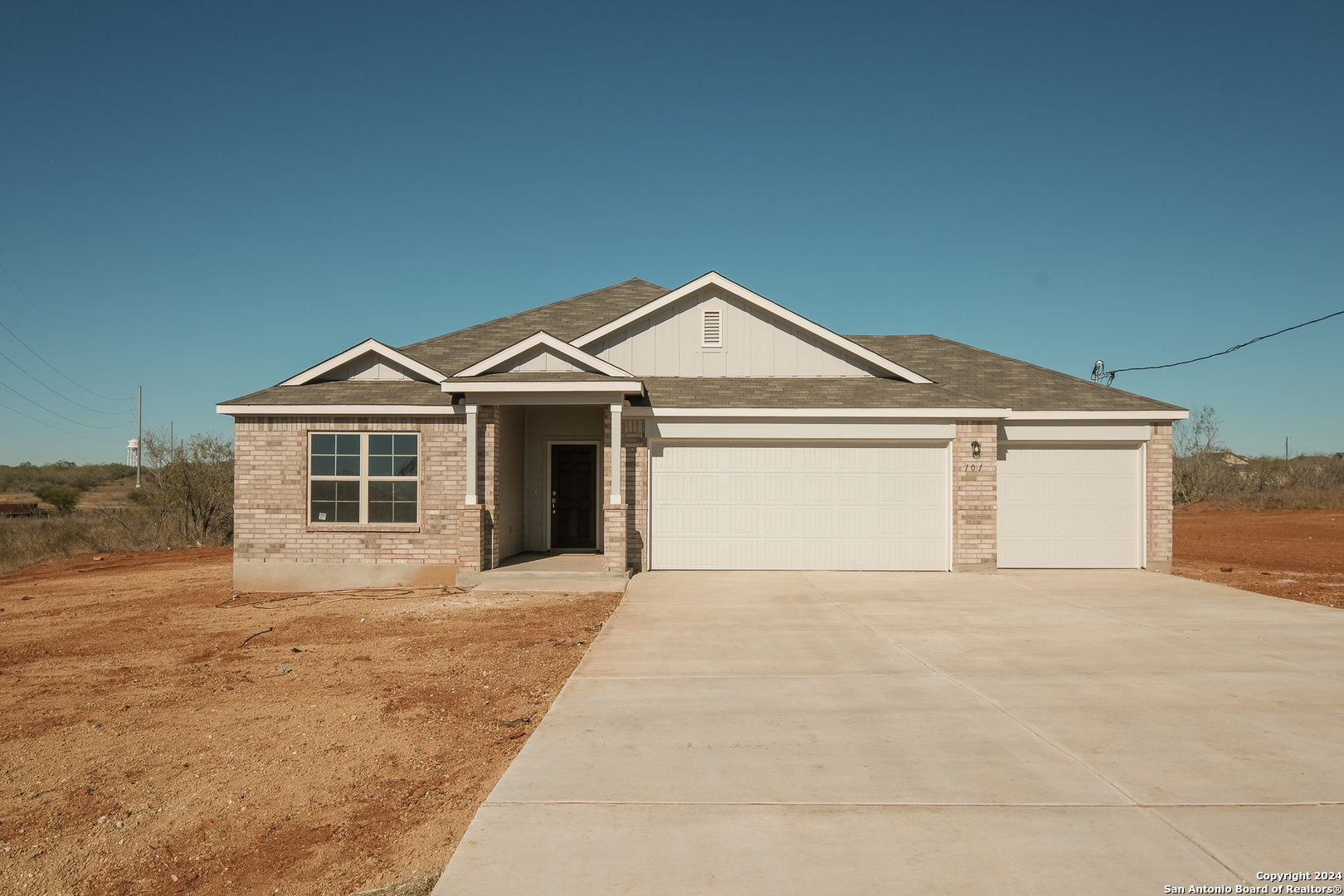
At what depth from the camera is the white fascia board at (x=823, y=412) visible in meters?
13.6

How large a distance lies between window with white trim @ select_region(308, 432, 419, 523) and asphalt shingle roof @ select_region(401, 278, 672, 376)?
1966mm

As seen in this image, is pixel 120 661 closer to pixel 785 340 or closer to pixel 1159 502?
pixel 785 340

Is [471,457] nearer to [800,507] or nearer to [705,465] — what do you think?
[705,465]

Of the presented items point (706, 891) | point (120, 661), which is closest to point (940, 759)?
point (706, 891)

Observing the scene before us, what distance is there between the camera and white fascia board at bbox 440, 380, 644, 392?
12758mm

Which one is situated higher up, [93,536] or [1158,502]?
[1158,502]

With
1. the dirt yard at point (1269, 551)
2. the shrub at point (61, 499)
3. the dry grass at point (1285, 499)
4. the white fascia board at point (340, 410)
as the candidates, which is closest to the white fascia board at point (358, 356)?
the white fascia board at point (340, 410)

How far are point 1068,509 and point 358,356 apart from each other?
43.4 feet

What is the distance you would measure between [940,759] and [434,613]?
25.4ft

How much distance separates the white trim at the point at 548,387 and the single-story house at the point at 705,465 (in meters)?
0.03

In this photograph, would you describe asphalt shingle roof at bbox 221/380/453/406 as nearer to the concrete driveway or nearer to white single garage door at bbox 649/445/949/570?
white single garage door at bbox 649/445/949/570

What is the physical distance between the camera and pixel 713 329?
15086 millimetres

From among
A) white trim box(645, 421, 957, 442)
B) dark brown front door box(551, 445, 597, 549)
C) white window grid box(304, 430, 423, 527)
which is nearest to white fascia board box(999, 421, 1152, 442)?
white trim box(645, 421, 957, 442)

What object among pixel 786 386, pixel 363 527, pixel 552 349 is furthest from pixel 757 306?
pixel 363 527
